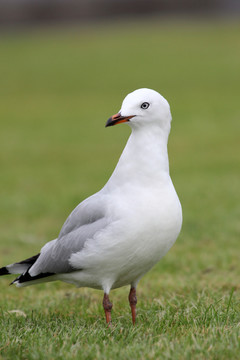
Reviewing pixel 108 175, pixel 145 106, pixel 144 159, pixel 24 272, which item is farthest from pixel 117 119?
pixel 108 175

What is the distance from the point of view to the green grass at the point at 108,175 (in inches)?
149

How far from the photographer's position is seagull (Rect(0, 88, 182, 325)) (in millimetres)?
3996

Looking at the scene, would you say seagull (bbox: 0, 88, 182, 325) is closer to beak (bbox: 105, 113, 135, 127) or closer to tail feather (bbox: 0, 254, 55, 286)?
beak (bbox: 105, 113, 135, 127)

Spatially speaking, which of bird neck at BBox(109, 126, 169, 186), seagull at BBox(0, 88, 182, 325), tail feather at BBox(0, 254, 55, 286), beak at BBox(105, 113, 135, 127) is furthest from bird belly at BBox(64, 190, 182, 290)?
beak at BBox(105, 113, 135, 127)

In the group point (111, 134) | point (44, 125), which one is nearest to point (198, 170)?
point (111, 134)

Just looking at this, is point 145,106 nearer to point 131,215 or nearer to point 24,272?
point 131,215

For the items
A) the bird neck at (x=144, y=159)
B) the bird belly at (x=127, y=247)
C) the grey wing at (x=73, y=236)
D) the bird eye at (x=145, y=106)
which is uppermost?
the bird eye at (x=145, y=106)

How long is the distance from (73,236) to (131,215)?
1.88 feet

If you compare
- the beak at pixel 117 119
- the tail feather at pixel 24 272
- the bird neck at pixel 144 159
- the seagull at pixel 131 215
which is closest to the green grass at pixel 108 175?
the tail feather at pixel 24 272

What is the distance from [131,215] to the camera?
397 centimetres

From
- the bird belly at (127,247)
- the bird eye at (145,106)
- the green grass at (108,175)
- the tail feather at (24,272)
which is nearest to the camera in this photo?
the green grass at (108,175)

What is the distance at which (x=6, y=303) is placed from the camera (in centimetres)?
524

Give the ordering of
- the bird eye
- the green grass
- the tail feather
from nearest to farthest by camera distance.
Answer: the green grass → the bird eye → the tail feather

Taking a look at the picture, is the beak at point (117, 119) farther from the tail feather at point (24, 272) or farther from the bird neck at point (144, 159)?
the tail feather at point (24, 272)
